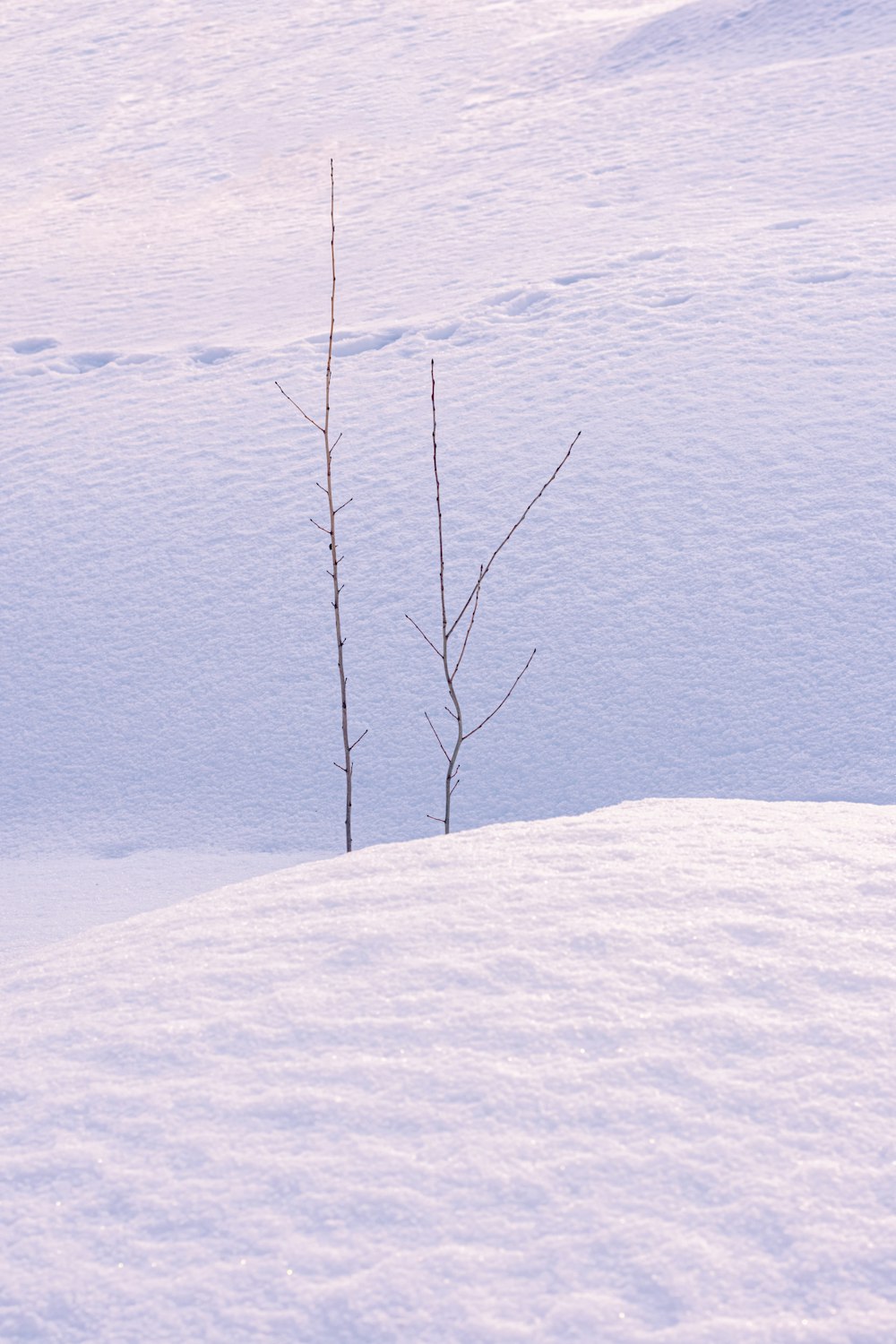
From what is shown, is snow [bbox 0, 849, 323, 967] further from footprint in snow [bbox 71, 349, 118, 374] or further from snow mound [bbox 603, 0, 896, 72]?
snow mound [bbox 603, 0, 896, 72]

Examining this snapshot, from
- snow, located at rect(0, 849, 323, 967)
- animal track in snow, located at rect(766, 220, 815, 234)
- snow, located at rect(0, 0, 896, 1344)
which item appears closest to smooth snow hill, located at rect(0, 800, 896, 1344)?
snow, located at rect(0, 0, 896, 1344)

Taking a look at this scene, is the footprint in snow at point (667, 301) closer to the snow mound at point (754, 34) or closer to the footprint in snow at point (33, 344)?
the footprint in snow at point (33, 344)

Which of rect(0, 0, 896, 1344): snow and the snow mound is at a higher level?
the snow mound

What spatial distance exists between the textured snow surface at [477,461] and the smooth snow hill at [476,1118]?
2.23 meters

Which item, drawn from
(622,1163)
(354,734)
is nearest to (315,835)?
(354,734)

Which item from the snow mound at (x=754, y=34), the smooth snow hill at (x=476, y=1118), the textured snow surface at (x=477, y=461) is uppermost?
the snow mound at (x=754, y=34)

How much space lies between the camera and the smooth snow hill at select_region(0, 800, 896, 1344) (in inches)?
51.1

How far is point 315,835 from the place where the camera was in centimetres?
425

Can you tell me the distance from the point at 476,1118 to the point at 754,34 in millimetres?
11691

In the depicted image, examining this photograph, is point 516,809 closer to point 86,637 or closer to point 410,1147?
point 86,637

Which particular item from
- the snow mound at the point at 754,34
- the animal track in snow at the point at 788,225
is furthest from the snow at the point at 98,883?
the snow mound at the point at 754,34

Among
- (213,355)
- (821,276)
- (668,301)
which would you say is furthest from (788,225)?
(213,355)

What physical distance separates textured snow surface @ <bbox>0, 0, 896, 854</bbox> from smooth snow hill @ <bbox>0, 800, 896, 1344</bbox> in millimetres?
2229

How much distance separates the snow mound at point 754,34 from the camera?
10.4 m
